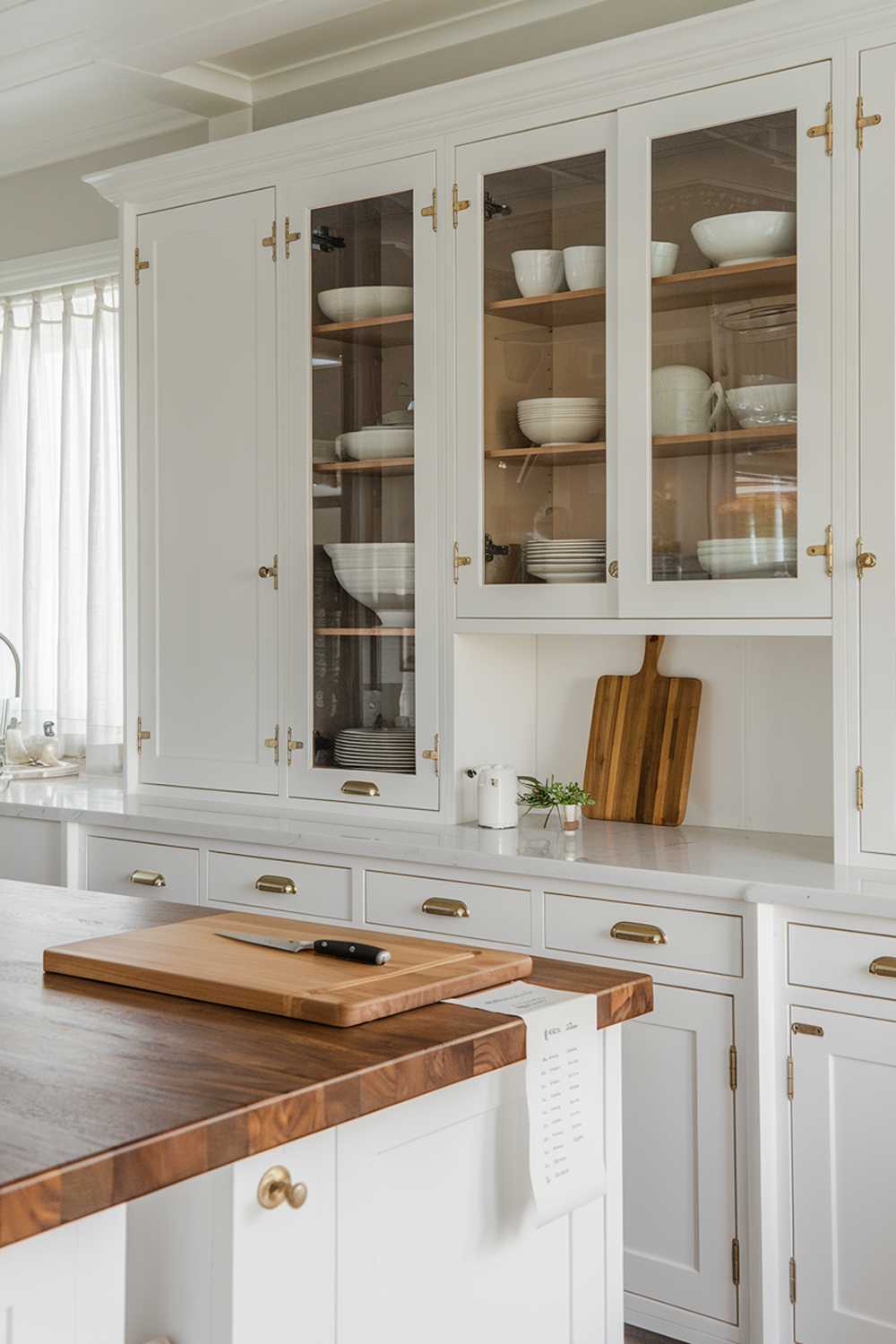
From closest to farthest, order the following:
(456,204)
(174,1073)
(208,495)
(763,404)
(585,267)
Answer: (174,1073) → (763,404) → (585,267) → (456,204) → (208,495)

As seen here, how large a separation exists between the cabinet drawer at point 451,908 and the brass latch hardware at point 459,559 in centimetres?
66

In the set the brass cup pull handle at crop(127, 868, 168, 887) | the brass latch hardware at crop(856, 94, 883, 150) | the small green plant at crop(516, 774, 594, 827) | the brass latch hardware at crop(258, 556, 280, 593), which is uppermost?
the brass latch hardware at crop(856, 94, 883, 150)

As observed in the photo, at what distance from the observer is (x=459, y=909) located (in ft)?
9.01

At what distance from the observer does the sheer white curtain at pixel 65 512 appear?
171 inches

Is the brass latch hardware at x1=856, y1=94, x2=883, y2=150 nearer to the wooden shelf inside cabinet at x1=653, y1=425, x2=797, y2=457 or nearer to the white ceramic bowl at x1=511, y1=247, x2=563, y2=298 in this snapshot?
the wooden shelf inside cabinet at x1=653, y1=425, x2=797, y2=457

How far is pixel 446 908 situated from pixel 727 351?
120cm

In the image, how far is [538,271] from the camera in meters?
2.89

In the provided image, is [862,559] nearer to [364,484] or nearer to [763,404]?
[763,404]

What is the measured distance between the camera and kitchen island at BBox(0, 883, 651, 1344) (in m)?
1.05

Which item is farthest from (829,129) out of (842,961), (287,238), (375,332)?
(842,961)

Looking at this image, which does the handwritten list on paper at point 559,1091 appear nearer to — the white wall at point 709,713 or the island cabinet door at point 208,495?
the white wall at point 709,713

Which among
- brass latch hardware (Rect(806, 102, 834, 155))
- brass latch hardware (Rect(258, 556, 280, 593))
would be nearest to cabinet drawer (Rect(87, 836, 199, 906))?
brass latch hardware (Rect(258, 556, 280, 593))

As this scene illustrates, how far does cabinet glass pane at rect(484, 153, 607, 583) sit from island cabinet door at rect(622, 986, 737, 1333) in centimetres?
90

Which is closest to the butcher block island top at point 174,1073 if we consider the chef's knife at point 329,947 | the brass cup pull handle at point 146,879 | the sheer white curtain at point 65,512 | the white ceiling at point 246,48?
the chef's knife at point 329,947
